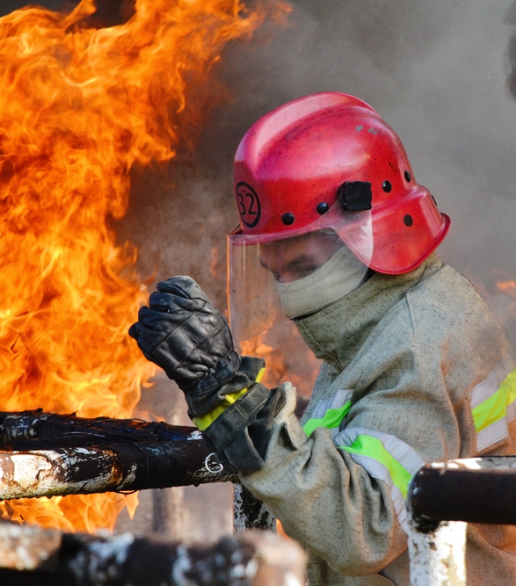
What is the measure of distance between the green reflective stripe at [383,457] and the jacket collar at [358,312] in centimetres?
45

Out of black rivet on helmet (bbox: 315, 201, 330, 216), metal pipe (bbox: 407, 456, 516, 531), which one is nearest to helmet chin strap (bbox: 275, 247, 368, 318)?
black rivet on helmet (bbox: 315, 201, 330, 216)

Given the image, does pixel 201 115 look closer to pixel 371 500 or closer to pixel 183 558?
pixel 371 500

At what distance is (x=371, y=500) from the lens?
1.82 metres

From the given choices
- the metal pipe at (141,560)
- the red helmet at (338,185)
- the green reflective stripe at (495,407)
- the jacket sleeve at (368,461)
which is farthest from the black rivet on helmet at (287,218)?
the metal pipe at (141,560)

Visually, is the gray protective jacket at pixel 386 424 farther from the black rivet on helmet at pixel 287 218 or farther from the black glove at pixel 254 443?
the black rivet on helmet at pixel 287 218

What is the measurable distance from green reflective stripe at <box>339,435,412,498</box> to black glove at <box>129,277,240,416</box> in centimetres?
37

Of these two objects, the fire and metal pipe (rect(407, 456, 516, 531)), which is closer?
metal pipe (rect(407, 456, 516, 531))

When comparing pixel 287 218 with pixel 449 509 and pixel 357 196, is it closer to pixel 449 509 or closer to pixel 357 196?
pixel 357 196

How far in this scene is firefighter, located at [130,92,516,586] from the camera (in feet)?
5.93

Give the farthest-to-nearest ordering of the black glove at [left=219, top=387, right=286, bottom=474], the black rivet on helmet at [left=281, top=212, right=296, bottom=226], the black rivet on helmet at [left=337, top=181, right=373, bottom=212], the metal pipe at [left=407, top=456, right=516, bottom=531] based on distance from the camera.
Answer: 1. the black rivet on helmet at [left=281, top=212, right=296, bottom=226]
2. the black rivet on helmet at [left=337, top=181, right=373, bottom=212]
3. the black glove at [left=219, top=387, right=286, bottom=474]
4. the metal pipe at [left=407, top=456, right=516, bottom=531]

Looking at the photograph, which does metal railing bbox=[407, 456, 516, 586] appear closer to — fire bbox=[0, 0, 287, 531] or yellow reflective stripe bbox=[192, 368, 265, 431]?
yellow reflective stripe bbox=[192, 368, 265, 431]

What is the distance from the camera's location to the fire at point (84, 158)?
242 inches

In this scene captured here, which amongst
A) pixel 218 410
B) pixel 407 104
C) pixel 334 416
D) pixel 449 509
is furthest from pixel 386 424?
pixel 407 104

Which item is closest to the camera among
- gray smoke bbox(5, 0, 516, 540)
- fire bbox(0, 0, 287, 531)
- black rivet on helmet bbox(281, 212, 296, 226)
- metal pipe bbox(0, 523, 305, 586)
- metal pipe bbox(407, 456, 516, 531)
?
metal pipe bbox(0, 523, 305, 586)
